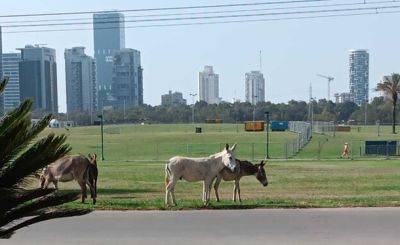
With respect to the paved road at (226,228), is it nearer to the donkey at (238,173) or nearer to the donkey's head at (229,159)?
the donkey's head at (229,159)

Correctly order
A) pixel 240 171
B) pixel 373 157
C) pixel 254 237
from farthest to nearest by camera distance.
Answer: pixel 373 157
pixel 240 171
pixel 254 237

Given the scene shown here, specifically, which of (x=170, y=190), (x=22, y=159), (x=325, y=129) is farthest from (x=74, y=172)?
(x=325, y=129)

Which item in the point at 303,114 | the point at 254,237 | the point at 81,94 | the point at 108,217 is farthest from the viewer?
the point at 303,114

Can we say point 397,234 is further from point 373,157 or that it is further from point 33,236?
point 373,157

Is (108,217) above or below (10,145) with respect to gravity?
below

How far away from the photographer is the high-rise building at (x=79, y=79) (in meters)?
121

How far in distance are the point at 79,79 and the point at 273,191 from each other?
11393 centimetres

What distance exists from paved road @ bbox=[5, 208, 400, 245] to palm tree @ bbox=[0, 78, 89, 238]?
18.7ft

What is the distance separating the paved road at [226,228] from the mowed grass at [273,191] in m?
1.03

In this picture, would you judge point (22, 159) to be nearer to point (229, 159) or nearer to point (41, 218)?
point (41, 218)

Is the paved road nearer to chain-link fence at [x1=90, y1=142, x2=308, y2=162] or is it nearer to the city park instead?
the city park

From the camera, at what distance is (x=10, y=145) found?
16.9ft

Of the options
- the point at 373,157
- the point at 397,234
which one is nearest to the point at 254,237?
the point at 397,234

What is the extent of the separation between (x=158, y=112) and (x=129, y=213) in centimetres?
15979
